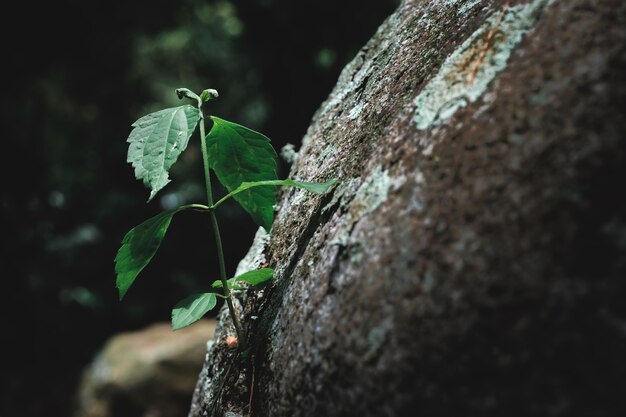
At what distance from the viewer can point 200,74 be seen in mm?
9398

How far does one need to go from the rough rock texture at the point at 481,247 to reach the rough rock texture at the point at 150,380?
3.77 m

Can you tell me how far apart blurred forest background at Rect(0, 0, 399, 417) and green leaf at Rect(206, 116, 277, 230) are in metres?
3.79

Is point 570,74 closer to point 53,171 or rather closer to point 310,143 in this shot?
point 310,143

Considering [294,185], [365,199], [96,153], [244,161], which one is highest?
[96,153]

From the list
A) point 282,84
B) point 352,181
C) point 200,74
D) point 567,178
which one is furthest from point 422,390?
point 200,74

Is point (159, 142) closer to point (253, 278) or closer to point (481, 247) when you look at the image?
point (253, 278)

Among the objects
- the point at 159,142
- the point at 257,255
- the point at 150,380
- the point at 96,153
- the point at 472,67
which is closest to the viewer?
the point at 472,67

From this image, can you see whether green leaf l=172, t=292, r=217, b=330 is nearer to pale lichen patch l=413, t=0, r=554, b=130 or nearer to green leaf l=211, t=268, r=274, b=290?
green leaf l=211, t=268, r=274, b=290

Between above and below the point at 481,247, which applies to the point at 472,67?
above

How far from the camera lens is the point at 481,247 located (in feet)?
2.03

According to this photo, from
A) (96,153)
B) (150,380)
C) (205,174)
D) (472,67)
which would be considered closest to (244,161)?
(205,174)

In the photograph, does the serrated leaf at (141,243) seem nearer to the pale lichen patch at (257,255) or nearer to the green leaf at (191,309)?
the green leaf at (191,309)

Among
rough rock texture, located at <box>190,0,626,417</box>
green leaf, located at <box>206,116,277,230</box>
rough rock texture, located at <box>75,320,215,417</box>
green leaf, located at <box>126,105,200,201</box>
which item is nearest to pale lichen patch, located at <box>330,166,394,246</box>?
rough rock texture, located at <box>190,0,626,417</box>

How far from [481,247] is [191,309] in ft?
1.91
